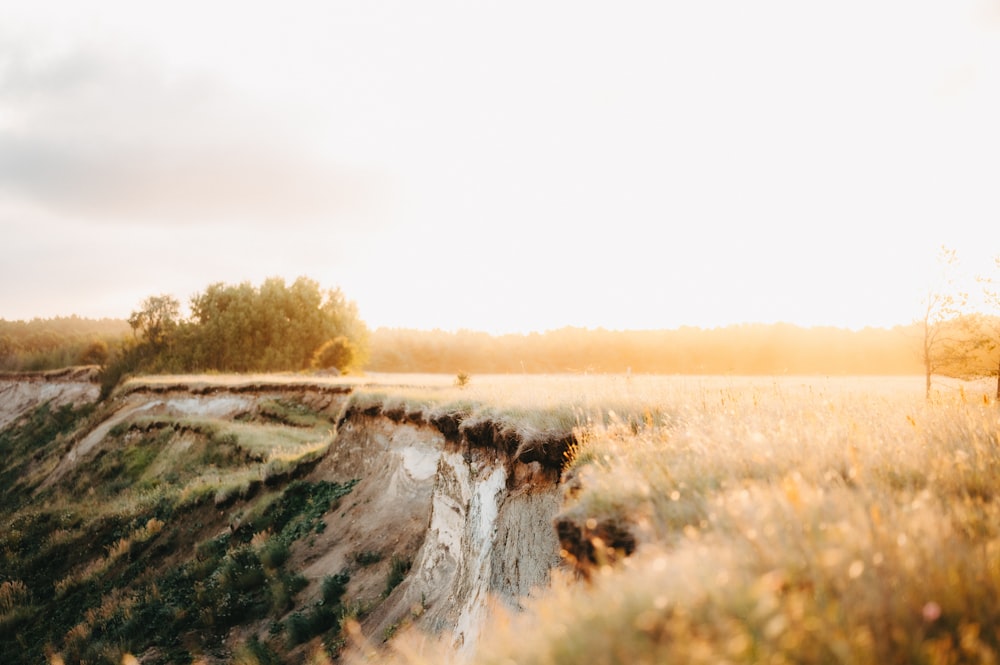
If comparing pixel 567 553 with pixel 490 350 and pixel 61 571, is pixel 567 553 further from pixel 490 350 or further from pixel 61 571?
pixel 490 350

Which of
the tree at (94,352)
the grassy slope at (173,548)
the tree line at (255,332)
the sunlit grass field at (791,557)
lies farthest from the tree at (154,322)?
the sunlit grass field at (791,557)

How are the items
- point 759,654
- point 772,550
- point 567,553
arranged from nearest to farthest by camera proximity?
1. point 759,654
2. point 772,550
3. point 567,553

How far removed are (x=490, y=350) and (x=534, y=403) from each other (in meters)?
82.9

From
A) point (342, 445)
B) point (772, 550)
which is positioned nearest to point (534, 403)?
point (772, 550)

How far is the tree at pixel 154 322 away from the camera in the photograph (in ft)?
198

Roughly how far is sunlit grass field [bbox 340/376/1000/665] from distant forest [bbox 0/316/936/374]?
34.2 m

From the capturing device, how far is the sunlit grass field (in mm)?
1971

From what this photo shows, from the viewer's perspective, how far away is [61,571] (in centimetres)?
1702

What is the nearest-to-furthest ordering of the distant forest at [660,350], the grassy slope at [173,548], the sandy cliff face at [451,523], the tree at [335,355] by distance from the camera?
the sandy cliff face at [451,523] < the grassy slope at [173,548] < the tree at [335,355] < the distant forest at [660,350]

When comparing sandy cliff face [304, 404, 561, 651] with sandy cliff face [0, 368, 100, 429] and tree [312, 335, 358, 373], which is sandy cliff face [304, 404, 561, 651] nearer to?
tree [312, 335, 358, 373]

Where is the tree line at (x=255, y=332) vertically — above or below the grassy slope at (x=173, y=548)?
above

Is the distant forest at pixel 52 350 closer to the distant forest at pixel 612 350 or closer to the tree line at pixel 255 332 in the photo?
the distant forest at pixel 612 350

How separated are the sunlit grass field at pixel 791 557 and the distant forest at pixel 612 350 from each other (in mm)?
34226

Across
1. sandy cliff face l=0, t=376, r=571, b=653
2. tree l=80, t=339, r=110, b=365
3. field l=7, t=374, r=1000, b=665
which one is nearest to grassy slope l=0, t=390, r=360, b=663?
field l=7, t=374, r=1000, b=665
